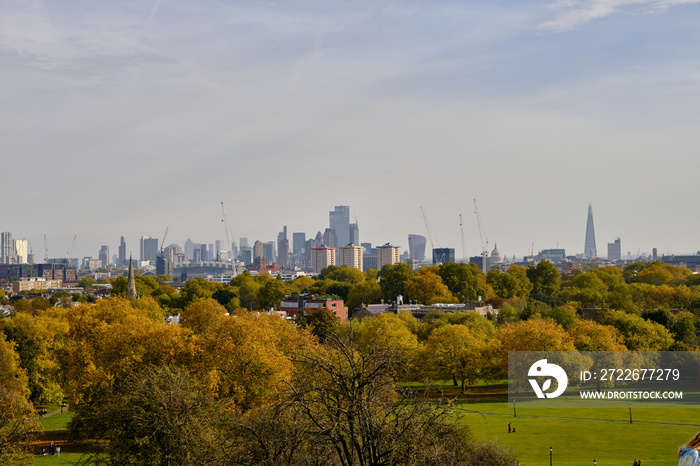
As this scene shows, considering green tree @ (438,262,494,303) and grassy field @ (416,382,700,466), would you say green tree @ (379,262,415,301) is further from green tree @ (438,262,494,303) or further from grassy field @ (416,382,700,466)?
grassy field @ (416,382,700,466)

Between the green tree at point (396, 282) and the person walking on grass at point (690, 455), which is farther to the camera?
the green tree at point (396, 282)

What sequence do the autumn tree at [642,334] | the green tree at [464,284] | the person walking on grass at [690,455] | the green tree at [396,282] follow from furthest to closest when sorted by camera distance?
1. the green tree at [396,282]
2. the green tree at [464,284]
3. the autumn tree at [642,334]
4. the person walking on grass at [690,455]

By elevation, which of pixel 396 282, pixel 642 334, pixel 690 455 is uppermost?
pixel 690 455

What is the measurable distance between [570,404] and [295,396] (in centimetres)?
4544

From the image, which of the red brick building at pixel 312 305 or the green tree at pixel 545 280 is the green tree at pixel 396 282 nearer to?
the red brick building at pixel 312 305

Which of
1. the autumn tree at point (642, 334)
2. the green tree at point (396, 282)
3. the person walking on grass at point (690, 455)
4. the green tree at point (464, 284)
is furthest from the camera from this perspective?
the green tree at point (396, 282)

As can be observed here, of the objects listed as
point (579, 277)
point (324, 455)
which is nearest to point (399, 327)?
point (324, 455)

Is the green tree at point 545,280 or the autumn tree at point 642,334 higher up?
the green tree at point 545,280

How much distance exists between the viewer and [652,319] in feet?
250

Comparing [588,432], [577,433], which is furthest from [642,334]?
[577,433]

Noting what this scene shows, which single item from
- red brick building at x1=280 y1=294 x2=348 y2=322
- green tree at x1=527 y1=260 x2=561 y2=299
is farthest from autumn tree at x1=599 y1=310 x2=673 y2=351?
green tree at x1=527 y1=260 x2=561 y2=299

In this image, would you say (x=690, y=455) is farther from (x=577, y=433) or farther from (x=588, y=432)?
(x=588, y=432)

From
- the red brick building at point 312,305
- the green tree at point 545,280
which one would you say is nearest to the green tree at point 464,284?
the green tree at point 545,280

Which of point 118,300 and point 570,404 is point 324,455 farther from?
point 118,300
